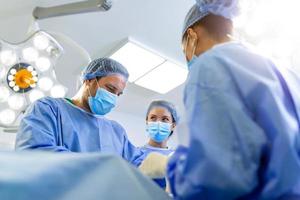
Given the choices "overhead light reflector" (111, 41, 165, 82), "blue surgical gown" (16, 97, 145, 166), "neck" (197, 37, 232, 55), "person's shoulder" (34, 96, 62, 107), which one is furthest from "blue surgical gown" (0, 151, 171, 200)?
"overhead light reflector" (111, 41, 165, 82)

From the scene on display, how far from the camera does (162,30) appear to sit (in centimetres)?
289

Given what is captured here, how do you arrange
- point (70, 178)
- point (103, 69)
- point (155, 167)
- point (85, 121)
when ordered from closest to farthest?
point (70, 178), point (155, 167), point (85, 121), point (103, 69)

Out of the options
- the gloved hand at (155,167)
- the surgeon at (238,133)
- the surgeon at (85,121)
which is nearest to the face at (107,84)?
the surgeon at (85,121)

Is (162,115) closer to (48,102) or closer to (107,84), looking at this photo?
(107,84)

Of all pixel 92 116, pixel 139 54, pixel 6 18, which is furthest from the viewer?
pixel 139 54

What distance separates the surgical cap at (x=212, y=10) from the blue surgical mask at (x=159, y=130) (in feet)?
4.26

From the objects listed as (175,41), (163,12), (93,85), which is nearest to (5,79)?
(93,85)

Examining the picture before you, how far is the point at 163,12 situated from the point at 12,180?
2184 millimetres

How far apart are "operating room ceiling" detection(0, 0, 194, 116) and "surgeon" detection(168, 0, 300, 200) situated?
4.89 ft

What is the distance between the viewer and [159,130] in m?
2.50

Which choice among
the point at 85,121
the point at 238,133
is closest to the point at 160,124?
the point at 85,121

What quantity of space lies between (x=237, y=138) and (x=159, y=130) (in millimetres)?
1726

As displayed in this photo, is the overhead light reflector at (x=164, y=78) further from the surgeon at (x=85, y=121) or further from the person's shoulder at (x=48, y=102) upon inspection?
the person's shoulder at (x=48, y=102)

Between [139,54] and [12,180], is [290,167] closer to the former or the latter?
[12,180]
